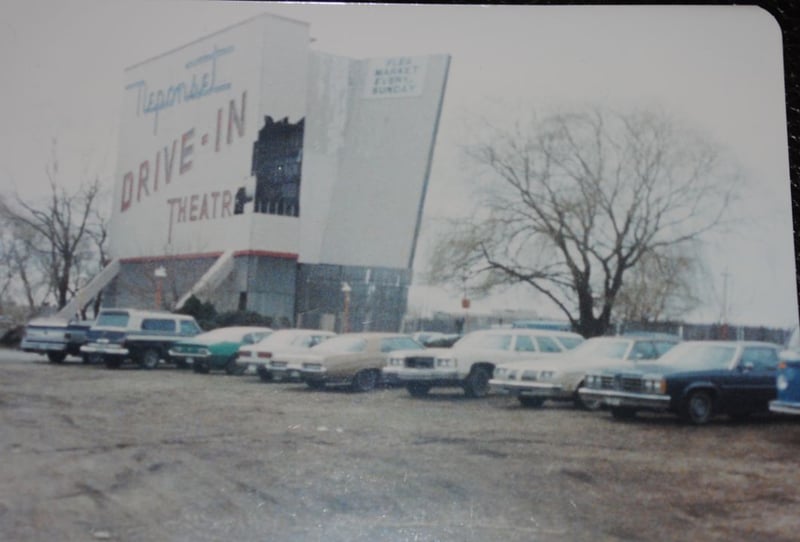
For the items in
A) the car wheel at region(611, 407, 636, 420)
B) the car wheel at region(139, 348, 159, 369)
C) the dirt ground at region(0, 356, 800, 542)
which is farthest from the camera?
the car wheel at region(139, 348, 159, 369)

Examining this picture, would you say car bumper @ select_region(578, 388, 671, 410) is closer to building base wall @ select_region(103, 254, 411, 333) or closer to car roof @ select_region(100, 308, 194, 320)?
building base wall @ select_region(103, 254, 411, 333)

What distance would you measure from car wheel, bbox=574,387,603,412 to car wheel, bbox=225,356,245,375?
3.72ft

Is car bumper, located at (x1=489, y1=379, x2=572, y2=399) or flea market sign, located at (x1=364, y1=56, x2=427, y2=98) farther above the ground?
flea market sign, located at (x1=364, y1=56, x2=427, y2=98)

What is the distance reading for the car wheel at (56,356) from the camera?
2.24m

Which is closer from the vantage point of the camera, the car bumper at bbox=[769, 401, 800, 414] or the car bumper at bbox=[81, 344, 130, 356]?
the car bumper at bbox=[769, 401, 800, 414]

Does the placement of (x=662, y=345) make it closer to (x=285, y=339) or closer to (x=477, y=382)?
(x=477, y=382)

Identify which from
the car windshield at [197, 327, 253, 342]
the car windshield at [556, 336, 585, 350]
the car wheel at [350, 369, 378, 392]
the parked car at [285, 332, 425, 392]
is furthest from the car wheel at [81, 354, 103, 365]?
the car windshield at [556, 336, 585, 350]

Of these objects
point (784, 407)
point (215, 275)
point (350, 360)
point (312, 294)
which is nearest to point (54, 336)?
point (215, 275)

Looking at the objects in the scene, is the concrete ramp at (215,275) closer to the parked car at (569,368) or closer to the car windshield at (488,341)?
the car windshield at (488,341)

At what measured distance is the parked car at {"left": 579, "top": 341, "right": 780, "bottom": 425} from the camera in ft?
7.31

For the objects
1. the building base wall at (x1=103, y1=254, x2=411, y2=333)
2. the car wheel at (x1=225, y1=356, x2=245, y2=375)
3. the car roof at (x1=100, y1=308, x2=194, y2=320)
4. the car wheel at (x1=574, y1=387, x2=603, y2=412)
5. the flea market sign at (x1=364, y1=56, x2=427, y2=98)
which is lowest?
the car wheel at (x1=574, y1=387, x2=603, y2=412)

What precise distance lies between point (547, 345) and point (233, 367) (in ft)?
3.50

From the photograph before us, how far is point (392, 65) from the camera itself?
2.26 metres

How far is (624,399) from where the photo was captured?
88.4 inches
